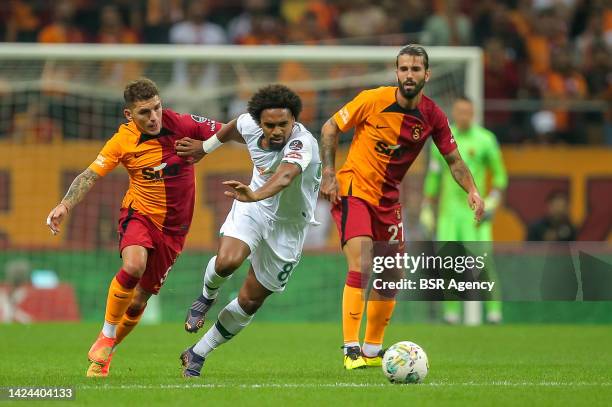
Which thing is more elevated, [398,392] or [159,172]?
[159,172]

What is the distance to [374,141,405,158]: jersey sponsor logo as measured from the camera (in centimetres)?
992

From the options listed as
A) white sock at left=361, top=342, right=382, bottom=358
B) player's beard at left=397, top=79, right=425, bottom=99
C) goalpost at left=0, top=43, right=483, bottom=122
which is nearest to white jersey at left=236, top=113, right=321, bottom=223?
player's beard at left=397, top=79, right=425, bottom=99

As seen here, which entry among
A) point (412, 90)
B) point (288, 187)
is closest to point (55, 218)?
point (288, 187)

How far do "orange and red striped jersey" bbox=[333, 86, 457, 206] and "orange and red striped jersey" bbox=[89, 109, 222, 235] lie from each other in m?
1.22

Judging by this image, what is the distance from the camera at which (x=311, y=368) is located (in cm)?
965

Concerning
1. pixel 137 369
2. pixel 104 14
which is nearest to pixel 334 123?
pixel 137 369

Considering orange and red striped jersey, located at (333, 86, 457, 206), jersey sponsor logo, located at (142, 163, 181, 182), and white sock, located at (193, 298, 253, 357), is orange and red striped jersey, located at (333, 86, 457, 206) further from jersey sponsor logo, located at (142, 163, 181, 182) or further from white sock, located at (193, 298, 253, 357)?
white sock, located at (193, 298, 253, 357)

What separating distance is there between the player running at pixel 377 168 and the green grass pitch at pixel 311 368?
0.62m

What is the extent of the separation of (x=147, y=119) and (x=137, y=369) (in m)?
1.94

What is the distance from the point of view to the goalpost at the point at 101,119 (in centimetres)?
1625

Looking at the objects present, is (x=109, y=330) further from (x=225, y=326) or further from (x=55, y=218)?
(x=55, y=218)

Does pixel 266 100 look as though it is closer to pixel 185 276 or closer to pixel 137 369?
pixel 137 369

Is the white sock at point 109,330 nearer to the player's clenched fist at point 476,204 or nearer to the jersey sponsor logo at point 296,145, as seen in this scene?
the jersey sponsor logo at point 296,145

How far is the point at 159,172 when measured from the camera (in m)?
9.31
